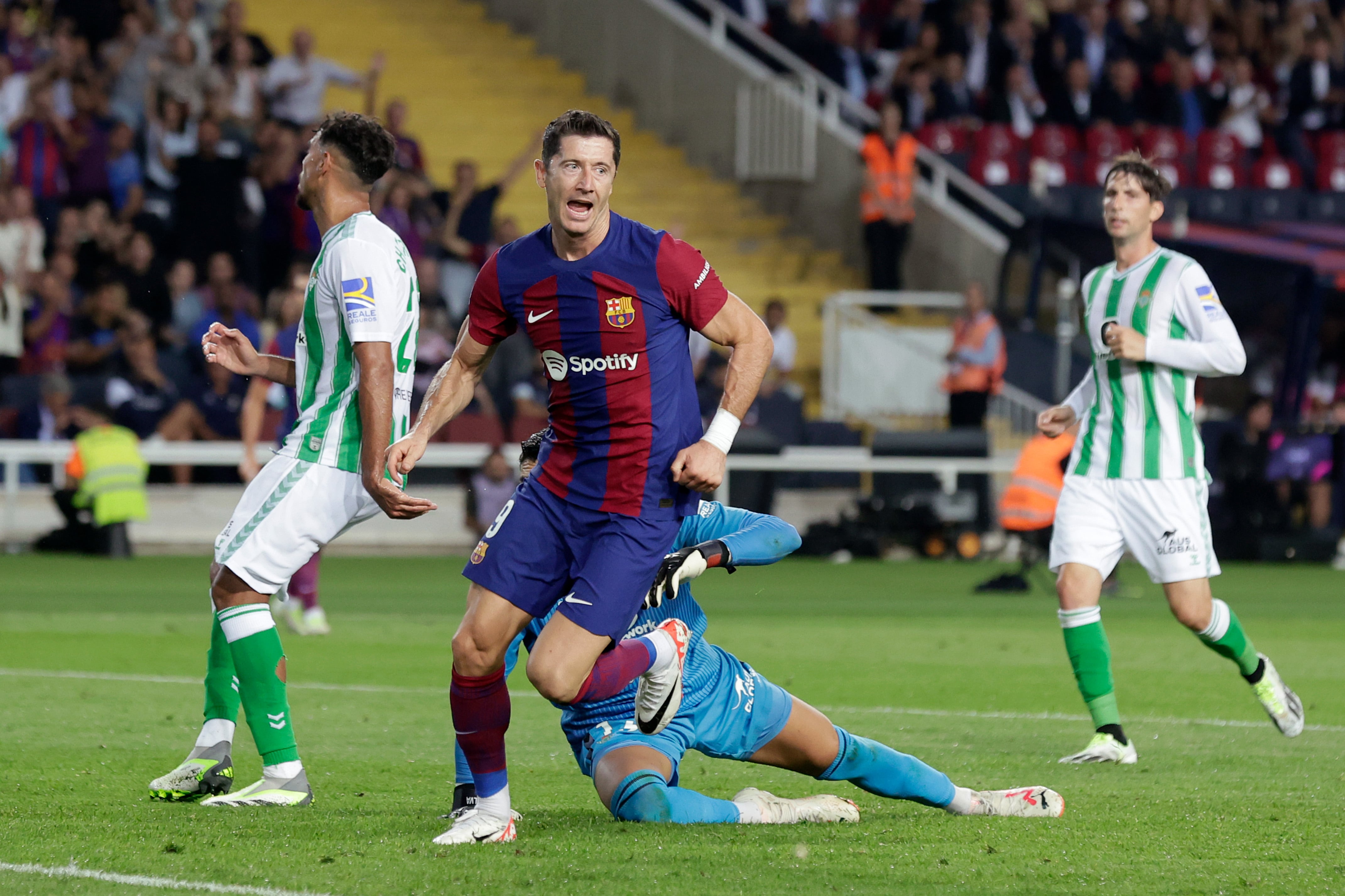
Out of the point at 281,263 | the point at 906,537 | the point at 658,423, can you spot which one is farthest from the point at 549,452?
the point at 281,263

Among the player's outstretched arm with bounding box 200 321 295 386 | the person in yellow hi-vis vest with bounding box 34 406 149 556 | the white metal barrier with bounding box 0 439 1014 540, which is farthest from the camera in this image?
the white metal barrier with bounding box 0 439 1014 540

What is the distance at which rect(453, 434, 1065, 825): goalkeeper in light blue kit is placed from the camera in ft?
17.8

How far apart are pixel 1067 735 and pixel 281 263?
1295 centimetres

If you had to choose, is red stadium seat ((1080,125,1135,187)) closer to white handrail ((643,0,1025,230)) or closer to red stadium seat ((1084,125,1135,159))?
red stadium seat ((1084,125,1135,159))

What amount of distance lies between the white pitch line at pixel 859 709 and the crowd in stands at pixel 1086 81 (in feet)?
49.5

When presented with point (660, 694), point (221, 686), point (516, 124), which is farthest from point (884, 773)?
point (516, 124)

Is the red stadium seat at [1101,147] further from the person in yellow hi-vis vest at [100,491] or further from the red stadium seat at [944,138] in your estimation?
the person in yellow hi-vis vest at [100,491]

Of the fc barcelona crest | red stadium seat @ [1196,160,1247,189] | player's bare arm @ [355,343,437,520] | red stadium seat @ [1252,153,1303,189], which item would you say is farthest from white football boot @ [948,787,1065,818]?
red stadium seat @ [1252,153,1303,189]

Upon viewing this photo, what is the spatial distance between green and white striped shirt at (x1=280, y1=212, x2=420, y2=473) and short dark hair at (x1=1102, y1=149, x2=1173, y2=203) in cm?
319

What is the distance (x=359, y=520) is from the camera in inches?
245

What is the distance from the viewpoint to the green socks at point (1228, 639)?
750cm

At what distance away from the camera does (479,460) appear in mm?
17359

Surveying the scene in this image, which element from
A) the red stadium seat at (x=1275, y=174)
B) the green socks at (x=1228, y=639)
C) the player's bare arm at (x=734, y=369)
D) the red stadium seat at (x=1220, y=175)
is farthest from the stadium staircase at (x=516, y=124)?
the player's bare arm at (x=734, y=369)

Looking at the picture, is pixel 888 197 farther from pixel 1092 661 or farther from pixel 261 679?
pixel 261 679
